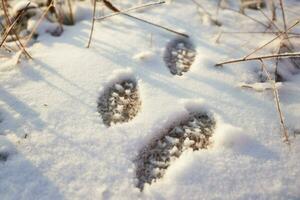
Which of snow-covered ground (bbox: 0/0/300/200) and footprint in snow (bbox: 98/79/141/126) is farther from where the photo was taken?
footprint in snow (bbox: 98/79/141/126)

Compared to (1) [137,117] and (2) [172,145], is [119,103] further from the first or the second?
(2) [172,145]

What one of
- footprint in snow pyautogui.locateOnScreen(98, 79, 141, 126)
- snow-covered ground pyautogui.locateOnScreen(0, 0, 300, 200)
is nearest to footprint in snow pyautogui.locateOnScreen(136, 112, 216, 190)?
snow-covered ground pyautogui.locateOnScreen(0, 0, 300, 200)

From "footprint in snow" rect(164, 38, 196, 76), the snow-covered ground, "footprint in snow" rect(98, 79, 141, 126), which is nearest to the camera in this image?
the snow-covered ground

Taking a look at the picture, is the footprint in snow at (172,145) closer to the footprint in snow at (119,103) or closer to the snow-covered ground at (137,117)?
the snow-covered ground at (137,117)

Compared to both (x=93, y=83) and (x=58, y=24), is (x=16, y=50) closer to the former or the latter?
(x=58, y=24)

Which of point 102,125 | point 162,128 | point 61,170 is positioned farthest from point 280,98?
point 61,170

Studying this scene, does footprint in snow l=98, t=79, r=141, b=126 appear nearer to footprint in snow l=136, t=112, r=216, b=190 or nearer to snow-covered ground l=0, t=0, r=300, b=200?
snow-covered ground l=0, t=0, r=300, b=200

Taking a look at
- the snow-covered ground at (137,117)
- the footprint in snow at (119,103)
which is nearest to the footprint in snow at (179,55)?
the snow-covered ground at (137,117)
